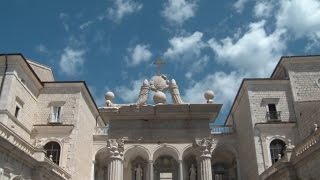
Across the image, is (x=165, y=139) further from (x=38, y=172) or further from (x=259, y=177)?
(x=259, y=177)

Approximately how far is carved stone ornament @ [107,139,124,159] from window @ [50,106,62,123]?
15.1m

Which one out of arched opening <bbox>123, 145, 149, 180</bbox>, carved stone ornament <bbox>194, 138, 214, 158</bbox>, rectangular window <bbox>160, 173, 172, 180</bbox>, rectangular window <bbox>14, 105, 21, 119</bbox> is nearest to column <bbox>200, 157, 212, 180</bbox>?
carved stone ornament <bbox>194, 138, 214, 158</bbox>

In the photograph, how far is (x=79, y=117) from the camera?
100 ft

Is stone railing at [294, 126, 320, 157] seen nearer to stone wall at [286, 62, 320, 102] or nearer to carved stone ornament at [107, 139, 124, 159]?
carved stone ornament at [107, 139, 124, 159]

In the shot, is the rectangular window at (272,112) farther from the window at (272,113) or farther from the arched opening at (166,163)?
the arched opening at (166,163)

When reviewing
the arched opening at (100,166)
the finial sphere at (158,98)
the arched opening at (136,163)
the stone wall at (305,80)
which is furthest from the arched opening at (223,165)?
the finial sphere at (158,98)

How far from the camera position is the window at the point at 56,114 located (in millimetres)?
30487

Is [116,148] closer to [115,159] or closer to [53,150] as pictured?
[115,159]

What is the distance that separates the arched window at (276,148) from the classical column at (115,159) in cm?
1586

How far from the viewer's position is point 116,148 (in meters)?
16.4

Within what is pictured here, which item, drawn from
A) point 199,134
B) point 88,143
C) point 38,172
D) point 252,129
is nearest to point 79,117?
point 88,143

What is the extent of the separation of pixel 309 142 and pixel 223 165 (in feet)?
64.1

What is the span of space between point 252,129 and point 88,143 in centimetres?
1364

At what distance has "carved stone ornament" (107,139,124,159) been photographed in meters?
16.2
